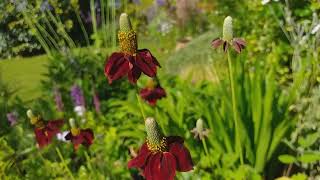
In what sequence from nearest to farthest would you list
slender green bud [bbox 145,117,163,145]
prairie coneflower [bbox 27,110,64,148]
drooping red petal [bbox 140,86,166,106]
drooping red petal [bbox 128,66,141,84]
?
slender green bud [bbox 145,117,163,145], drooping red petal [bbox 128,66,141,84], prairie coneflower [bbox 27,110,64,148], drooping red petal [bbox 140,86,166,106]

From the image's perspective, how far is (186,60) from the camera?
21.7 feet

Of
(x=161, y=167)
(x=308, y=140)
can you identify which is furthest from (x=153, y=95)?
(x=161, y=167)

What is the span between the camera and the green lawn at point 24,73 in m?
4.45

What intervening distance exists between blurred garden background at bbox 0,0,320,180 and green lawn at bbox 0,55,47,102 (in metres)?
0.02

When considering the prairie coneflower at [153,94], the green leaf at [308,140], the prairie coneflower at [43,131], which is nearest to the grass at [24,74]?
the prairie coneflower at [153,94]

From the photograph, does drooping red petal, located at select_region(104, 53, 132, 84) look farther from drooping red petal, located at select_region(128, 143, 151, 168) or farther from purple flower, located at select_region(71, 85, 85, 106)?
purple flower, located at select_region(71, 85, 85, 106)

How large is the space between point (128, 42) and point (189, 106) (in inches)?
74.1

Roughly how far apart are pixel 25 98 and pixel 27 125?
1.83m

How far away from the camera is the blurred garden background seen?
2.58m

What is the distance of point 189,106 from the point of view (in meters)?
3.17

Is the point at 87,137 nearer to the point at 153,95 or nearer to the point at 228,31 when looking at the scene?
the point at 153,95

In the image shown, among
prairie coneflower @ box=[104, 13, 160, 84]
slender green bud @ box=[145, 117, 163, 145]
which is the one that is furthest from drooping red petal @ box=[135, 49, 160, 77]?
slender green bud @ box=[145, 117, 163, 145]

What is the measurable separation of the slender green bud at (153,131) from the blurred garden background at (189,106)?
567mm

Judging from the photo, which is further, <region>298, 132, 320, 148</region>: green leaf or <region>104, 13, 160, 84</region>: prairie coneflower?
<region>298, 132, 320, 148</region>: green leaf
